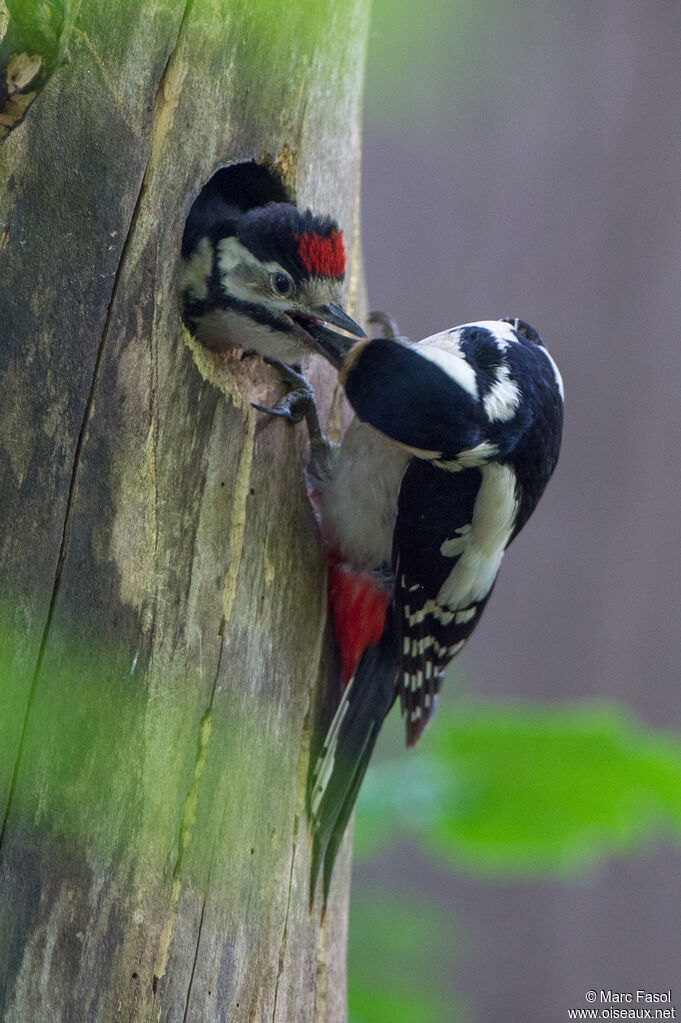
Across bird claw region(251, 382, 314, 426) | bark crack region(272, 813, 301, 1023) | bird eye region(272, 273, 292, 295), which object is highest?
bird eye region(272, 273, 292, 295)

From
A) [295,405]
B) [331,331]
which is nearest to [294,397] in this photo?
[295,405]

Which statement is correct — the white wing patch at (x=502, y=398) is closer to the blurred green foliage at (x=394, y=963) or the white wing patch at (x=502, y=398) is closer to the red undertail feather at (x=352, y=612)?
the red undertail feather at (x=352, y=612)

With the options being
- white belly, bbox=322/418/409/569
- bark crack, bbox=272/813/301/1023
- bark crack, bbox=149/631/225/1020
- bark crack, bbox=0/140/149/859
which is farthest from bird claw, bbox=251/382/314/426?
bark crack, bbox=272/813/301/1023

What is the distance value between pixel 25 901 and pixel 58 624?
28 cm

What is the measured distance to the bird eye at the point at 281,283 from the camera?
5.46ft

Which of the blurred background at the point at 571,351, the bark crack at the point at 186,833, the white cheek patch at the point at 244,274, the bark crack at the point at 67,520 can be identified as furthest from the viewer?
the blurred background at the point at 571,351

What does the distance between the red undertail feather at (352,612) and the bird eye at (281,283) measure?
1.49ft

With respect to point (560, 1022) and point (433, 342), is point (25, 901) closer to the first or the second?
point (433, 342)

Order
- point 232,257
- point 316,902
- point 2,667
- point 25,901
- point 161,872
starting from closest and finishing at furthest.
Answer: point 2,667
point 25,901
point 161,872
point 316,902
point 232,257

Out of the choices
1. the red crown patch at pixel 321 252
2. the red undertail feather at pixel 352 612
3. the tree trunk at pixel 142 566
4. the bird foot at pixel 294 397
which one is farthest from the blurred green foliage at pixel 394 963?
the red crown patch at pixel 321 252

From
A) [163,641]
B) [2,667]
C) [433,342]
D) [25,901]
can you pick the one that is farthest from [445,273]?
[2,667]

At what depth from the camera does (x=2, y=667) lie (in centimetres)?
61

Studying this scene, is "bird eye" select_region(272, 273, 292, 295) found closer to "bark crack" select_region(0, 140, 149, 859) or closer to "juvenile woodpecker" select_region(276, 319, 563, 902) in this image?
"juvenile woodpecker" select_region(276, 319, 563, 902)

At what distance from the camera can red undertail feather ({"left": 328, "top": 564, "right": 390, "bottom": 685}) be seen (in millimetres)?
1645
